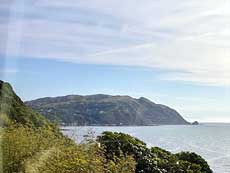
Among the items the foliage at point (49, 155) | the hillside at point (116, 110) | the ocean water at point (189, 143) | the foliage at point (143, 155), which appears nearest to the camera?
the foliage at point (49, 155)

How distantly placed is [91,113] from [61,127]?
12599 cm

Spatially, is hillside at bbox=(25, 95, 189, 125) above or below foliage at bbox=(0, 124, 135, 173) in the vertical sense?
above

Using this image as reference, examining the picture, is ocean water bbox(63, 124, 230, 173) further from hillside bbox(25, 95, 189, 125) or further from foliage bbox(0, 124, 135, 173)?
hillside bbox(25, 95, 189, 125)

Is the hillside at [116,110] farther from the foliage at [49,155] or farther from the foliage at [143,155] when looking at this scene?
the foliage at [49,155]

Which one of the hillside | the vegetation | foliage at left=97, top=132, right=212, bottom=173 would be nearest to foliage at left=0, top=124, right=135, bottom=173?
the vegetation

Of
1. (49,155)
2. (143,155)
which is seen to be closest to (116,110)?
(143,155)

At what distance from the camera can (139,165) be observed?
15914mm

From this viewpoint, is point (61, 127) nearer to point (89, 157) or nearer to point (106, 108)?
point (89, 157)

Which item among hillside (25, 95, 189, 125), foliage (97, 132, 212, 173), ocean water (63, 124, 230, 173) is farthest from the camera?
hillside (25, 95, 189, 125)

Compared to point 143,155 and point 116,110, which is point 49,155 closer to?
point 143,155

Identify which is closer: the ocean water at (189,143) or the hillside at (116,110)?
the ocean water at (189,143)

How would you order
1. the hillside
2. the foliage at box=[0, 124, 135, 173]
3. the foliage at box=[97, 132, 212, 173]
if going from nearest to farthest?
the foliage at box=[0, 124, 135, 173]
the foliage at box=[97, 132, 212, 173]
the hillside

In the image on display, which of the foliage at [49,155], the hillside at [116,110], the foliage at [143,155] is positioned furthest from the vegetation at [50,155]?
the hillside at [116,110]

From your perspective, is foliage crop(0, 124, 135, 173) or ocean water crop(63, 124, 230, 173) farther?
ocean water crop(63, 124, 230, 173)
